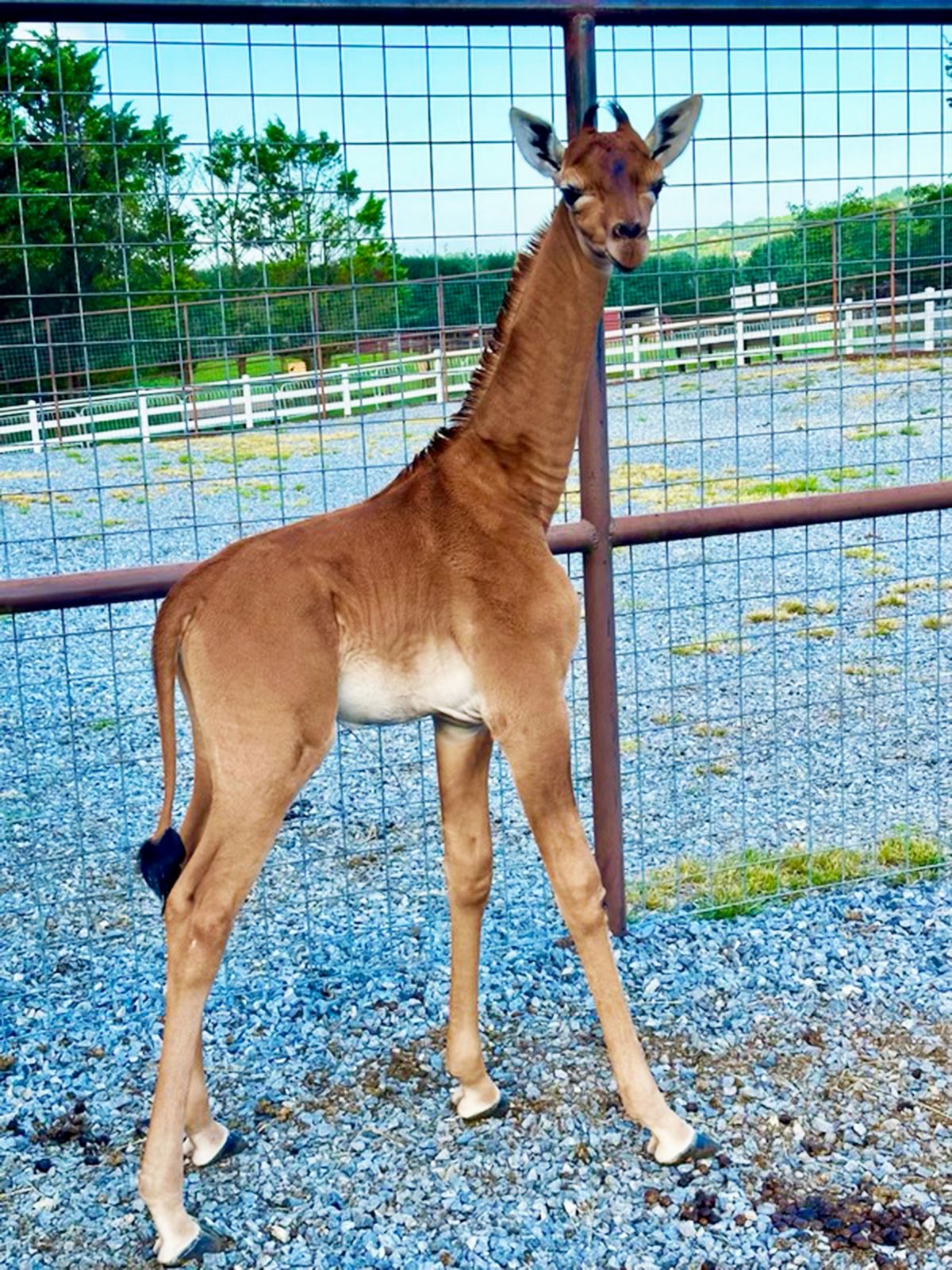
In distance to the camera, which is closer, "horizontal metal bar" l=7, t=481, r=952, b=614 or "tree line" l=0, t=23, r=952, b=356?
"horizontal metal bar" l=7, t=481, r=952, b=614

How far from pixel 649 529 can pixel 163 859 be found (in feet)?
6.92

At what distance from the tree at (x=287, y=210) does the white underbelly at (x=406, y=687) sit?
1766 mm

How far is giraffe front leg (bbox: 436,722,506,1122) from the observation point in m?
3.98

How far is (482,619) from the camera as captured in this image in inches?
143

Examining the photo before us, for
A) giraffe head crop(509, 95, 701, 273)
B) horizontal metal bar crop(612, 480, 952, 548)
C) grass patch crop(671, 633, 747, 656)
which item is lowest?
grass patch crop(671, 633, 747, 656)

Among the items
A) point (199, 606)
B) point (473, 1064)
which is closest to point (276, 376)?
point (199, 606)

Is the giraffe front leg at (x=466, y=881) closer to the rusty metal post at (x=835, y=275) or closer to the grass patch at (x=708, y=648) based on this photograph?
the rusty metal post at (x=835, y=275)

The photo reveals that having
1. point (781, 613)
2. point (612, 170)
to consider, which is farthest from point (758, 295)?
point (781, 613)

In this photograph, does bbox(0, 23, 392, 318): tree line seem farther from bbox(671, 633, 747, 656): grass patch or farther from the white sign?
bbox(671, 633, 747, 656): grass patch

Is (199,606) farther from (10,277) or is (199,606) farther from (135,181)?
(10,277)

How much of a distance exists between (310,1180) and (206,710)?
1335 mm

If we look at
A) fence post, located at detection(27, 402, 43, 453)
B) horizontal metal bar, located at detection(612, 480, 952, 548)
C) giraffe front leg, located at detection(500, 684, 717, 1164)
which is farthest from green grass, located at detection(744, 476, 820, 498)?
giraffe front leg, located at detection(500, 684, 717, 1164)

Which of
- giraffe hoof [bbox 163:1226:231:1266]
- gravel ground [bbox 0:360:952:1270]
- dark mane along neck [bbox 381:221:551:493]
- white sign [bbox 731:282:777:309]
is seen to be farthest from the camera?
white sign [bbox 731:282:777:309]

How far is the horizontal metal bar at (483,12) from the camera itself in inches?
159
